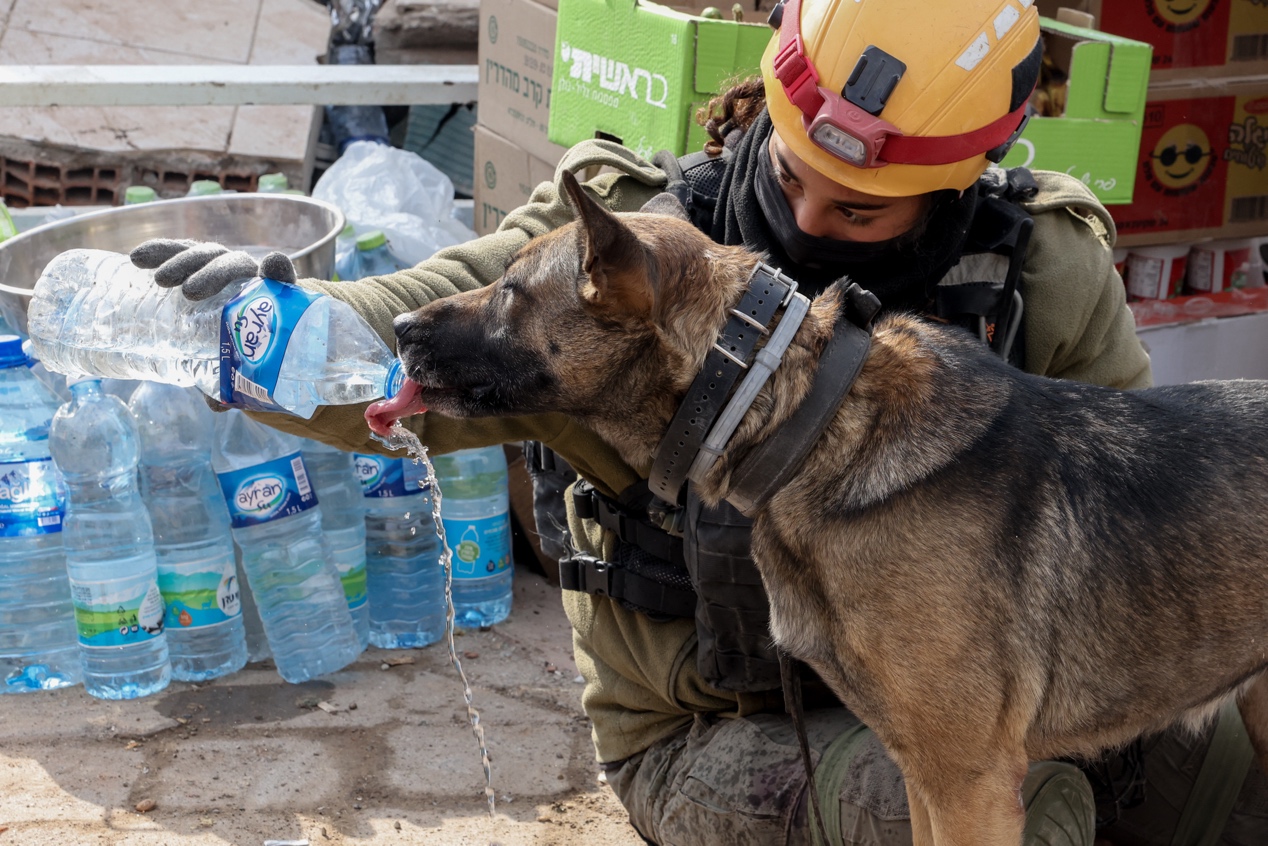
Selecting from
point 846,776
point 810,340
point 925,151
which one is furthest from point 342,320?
point 846,776

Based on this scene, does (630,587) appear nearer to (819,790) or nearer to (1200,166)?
(819,790)

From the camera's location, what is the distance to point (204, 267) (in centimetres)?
285

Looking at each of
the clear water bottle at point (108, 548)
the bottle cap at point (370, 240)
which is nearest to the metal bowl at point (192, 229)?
the clear water bottle at point (108, 548)

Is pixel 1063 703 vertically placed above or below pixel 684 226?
below

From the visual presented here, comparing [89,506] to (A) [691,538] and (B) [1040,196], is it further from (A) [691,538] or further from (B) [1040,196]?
(B) [1040,196]

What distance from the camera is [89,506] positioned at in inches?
177

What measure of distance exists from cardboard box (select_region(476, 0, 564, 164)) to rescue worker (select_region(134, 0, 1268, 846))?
6.46 ft

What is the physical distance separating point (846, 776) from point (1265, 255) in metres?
4.48

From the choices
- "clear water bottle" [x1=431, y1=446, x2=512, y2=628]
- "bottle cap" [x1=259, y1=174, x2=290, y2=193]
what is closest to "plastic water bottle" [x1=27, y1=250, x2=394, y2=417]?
"clear water bottle" [x1=431, y1=446, x2=512, y2=628]

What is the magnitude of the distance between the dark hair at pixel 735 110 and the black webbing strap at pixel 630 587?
116 centimetres

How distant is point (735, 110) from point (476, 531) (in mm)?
2177

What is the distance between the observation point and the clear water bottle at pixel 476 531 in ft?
16.6

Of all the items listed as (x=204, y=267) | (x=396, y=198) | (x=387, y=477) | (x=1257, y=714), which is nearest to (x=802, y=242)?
(x=204, y=267)

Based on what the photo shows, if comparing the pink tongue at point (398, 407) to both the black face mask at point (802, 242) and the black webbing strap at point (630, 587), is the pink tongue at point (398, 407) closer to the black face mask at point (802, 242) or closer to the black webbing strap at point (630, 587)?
the black webbing strap at point (630, 587)
